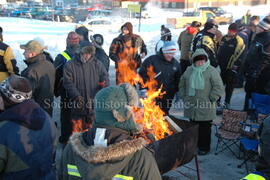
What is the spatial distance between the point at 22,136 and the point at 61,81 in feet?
11.1

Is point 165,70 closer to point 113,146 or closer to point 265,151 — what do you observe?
point 265,151

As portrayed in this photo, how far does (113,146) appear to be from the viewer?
1.91m

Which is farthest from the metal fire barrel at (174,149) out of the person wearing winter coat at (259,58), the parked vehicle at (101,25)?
the parked vehicle at (101,25)

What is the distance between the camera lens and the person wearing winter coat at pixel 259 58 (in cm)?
661

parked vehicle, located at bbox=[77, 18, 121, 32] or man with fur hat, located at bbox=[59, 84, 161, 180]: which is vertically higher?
parked vehicle, located at bbox=[77, 18, 121, 32]

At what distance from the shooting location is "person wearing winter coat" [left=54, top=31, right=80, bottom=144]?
5.92 metres

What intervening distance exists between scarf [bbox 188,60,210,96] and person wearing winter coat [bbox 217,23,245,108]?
254 cm

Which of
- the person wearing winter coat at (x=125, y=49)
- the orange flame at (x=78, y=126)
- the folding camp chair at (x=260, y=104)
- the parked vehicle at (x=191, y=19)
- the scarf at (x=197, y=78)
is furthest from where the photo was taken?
the parked vehicle at (x=191, y=19)

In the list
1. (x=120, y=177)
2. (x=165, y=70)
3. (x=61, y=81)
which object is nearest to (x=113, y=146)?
(x=120, y=177)

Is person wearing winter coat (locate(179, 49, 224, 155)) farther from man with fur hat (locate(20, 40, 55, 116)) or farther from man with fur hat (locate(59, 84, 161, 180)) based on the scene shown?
man with fur hat (locate(59, 84, 161, 180))

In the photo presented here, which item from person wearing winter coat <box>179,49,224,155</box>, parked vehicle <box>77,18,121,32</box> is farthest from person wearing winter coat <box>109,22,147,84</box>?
parked vehicle <box>77,18,121,32</box>

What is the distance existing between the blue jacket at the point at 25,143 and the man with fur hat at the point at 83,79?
2.27 metres

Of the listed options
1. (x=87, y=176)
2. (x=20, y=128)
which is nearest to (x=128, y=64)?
(x=20, y=128)

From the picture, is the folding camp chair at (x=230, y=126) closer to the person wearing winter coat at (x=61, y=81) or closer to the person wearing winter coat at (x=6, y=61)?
the person wearing winter coat at (x=61, y=81)
